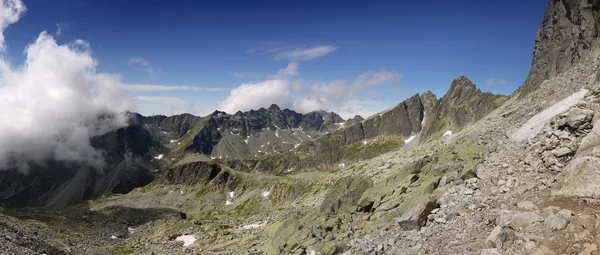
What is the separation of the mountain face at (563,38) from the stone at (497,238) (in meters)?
156

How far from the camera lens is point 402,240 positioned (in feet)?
70.4

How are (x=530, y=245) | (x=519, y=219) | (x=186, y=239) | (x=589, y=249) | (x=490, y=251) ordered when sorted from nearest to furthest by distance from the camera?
(x=589, y=249) → (x=530, y=245) → (x=490, y=251) → (x=519, y=219) → (x=186, y=239)

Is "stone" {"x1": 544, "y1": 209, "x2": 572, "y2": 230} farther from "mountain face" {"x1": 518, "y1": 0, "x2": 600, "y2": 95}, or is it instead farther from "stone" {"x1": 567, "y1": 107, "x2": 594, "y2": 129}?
"mountain face" {"x1": 518, "y1": 0, "x2": 600, "y2": 95}

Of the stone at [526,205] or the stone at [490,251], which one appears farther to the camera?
the stone at [526,205]

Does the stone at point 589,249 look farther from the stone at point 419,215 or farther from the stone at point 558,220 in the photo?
the stone at point 419,215

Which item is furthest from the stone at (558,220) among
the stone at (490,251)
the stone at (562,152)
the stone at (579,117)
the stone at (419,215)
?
the stone at (579,117)

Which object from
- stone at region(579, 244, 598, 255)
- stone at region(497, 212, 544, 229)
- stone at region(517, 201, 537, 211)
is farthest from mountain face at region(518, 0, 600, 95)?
stone at region(579, 244, 598, 255)

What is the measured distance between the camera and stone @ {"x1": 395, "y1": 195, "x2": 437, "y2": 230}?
860 inches

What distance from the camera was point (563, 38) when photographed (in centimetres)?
16300

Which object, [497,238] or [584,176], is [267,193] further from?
[584,176]

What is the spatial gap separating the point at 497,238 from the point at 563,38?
20074cm

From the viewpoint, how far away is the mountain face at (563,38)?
440 ft

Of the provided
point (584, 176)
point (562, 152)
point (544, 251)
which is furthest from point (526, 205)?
point (562, 152)

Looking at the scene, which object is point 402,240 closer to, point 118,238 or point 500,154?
point 500,154
